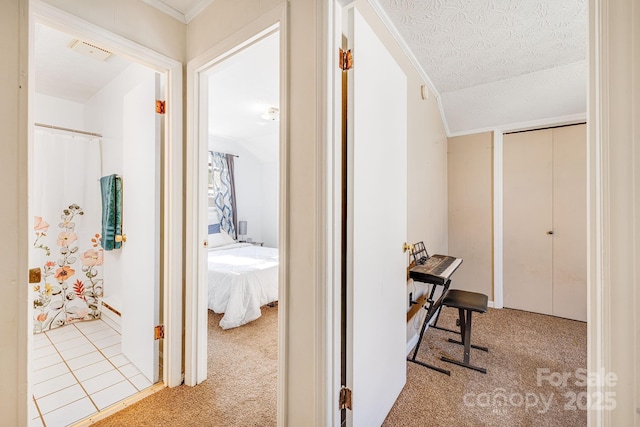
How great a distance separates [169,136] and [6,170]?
77 cm

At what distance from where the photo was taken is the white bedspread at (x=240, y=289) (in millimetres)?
2674

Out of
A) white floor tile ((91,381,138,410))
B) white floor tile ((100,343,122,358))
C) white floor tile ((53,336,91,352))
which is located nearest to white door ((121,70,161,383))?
white floor tile ((91,381,138,410))

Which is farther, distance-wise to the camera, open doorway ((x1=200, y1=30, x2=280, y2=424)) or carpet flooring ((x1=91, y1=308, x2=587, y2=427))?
open doorway ((x1=200, y1=30, x2=280, y2=424))

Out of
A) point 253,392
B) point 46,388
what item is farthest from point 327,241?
point 46,388

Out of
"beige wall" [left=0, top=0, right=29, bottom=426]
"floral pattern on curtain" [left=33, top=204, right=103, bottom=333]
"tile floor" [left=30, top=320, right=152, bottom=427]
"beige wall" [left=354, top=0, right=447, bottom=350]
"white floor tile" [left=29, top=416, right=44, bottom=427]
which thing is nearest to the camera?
"beige wall" [left=0, top=0, right=29, bottom=426]

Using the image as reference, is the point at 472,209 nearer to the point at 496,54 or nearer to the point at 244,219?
the point at 496,54

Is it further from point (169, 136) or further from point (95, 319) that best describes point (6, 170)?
point (95, 319)

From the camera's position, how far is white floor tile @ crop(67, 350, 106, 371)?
206 cm

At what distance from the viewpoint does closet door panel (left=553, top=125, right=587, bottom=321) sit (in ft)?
9.34

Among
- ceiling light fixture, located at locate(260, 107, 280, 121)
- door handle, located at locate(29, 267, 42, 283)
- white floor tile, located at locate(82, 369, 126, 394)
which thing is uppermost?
ceiling light fixture, located at locate(260, 107, 280, 121)

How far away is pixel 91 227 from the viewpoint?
2918 mm

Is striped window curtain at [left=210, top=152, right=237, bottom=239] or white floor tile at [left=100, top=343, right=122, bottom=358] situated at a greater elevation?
striped window curtain at [left=210, top=152, right=237, bottom=239]

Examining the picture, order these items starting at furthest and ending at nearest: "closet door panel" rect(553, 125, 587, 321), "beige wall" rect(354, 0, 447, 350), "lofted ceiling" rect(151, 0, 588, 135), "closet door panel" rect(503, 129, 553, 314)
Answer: "closet door panel" rect(503, 129, 553, 314)
"closet door panel" rect(553, 125, 587, 321)
"beige wall" rect(354, 0, 447, 350)
"lofted ceiling" rect(151, 0, 588, 135)

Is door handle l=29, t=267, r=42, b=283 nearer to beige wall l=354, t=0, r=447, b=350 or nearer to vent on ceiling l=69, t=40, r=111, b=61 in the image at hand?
vent on ceiling l=69, t=40, r=111, b=61
